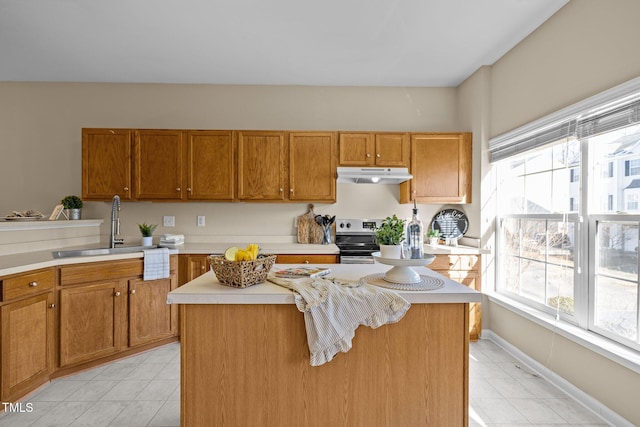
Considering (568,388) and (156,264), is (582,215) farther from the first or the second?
(156,264)

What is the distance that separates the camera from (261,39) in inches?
107

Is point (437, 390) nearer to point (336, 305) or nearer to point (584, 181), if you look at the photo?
point (336, 305)

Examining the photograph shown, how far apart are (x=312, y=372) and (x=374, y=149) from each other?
2.48 meters

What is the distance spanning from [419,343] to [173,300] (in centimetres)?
113

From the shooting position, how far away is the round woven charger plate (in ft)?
4.90

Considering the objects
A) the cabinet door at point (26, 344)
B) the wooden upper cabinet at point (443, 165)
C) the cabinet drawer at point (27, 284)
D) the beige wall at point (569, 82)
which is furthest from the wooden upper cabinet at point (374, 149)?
the cabinet door at point (26, 344)

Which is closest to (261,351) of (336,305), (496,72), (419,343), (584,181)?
(336,305)

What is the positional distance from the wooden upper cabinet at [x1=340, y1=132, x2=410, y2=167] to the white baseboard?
6.54 feet

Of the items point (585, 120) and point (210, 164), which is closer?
point (585, 120)

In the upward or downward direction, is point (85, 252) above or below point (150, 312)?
above

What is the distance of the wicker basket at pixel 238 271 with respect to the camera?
1.46m

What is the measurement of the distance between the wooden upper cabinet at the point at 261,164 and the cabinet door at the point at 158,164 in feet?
2.08

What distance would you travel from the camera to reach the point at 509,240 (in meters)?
3.07

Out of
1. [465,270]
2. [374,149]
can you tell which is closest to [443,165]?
[374,149]
